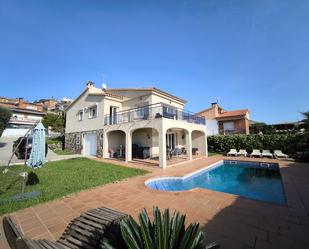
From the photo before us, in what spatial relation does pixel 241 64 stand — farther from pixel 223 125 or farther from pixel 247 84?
pixel 223 125

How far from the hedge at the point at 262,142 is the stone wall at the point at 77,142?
50.0ft

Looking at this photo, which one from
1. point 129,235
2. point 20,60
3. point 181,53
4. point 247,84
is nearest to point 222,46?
point 181,53

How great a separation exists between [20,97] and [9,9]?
4913 centimetres

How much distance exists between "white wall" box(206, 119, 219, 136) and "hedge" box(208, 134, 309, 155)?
13.2 feet

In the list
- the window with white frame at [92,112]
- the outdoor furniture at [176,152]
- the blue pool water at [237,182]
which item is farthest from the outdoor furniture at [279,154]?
the window with white frame at [92,112]

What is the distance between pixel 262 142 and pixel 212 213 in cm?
1854

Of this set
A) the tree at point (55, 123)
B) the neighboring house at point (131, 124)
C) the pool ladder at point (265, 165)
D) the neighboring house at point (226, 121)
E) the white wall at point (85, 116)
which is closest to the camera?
the pool ladder at point (265, 165)

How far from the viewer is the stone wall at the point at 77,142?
19.7 metres

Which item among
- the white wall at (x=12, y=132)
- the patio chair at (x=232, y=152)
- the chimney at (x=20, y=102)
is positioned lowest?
the patio chair at (x=232, y=152)

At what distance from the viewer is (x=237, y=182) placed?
11.5 m

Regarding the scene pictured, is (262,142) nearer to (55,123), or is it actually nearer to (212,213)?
(212,213)

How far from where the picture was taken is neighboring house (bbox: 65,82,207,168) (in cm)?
1614

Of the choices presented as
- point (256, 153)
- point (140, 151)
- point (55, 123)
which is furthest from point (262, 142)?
point (55, 123)

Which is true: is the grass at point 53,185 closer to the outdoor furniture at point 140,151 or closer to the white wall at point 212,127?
the outdoor furniture at point 140,151
